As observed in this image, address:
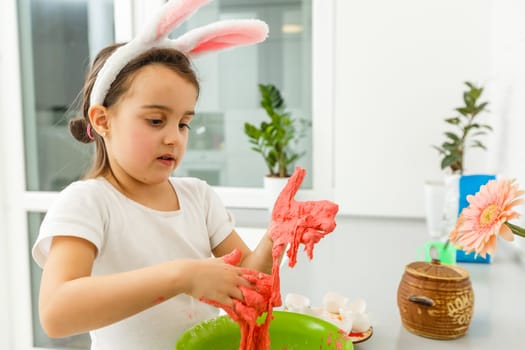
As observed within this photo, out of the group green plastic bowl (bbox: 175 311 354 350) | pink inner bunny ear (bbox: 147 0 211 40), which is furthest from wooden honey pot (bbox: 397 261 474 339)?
pink inner bunny ear (bbox: 147 0 211 40)

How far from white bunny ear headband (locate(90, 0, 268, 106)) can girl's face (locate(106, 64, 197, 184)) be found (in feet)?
0.11

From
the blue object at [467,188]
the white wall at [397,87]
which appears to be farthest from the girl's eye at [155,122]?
the white wall at [397,87]

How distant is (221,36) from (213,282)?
0.47 metres

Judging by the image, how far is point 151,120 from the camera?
0.84m

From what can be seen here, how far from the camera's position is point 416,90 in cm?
192

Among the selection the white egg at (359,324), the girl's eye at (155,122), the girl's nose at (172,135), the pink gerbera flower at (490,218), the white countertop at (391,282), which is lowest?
the white countertop at (391,282)

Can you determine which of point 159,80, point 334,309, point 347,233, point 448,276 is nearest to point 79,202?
point 159,80

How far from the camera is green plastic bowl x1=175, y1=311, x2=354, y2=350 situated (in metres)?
0.76

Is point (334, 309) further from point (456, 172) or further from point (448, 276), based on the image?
point (456, 172)

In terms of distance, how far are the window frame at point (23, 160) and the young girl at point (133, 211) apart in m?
1.13

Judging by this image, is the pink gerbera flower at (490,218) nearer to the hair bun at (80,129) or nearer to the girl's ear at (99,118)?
the girl's ear at (99,118)

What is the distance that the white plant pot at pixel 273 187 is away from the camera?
77.2 inches

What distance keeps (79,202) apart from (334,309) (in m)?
0.52

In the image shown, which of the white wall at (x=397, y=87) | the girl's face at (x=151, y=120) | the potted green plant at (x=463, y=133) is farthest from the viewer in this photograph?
the white wall at (x=397, y=87)
